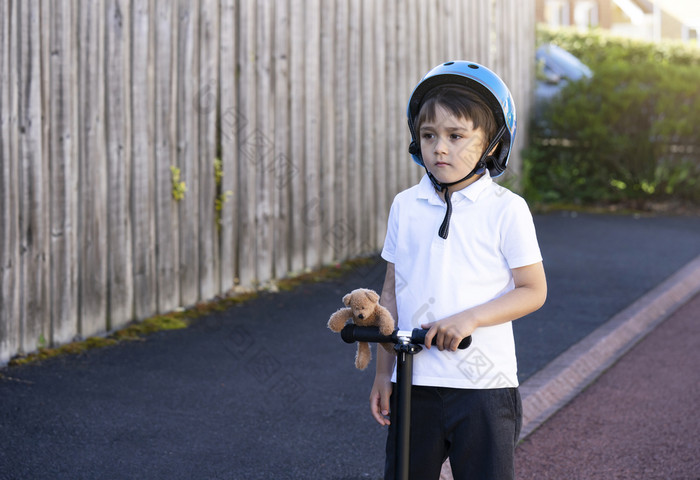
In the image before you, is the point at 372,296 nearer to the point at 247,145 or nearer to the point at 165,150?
the point at 165,150

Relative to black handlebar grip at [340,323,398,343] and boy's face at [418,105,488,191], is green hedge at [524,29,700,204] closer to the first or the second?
boy's face at [418,105,488,191]

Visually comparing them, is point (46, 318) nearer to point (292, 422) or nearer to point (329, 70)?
point (292, 422)

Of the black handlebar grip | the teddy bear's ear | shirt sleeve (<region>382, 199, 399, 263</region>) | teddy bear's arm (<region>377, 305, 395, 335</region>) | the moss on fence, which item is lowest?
the moss on fence

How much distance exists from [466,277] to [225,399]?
2.55 meters

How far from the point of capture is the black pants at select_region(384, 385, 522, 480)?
2.63m

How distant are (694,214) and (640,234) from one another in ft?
6.73

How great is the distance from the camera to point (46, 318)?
5.52m

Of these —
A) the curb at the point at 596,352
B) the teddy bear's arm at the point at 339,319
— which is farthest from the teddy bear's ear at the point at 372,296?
the curb at the point at 596,352

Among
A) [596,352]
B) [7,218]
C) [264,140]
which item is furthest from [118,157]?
[596,352]

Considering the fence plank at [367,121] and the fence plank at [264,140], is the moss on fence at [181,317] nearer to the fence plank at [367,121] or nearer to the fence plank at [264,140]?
the fence plank at [264,140]

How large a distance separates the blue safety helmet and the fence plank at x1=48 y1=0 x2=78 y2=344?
329 centimetres

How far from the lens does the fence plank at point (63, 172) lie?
5.49 meters

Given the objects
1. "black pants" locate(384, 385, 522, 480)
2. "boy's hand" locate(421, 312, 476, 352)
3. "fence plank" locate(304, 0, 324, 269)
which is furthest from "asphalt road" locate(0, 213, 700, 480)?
"boy's hand" locate(421, 312, 476, 352)

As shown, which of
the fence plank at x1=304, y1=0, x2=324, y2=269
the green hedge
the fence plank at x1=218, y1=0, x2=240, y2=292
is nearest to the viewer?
the fence plank at x1=218, y1=0, x2=240, y2=292
